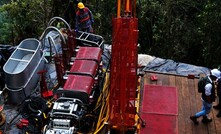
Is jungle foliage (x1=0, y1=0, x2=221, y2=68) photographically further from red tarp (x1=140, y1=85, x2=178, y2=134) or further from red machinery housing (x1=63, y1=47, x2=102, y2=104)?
red machinery housing (x1=63, y1=47, x2=102, y2=104)

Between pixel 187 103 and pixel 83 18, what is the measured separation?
3560 mm

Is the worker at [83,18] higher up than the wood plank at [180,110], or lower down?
higher up

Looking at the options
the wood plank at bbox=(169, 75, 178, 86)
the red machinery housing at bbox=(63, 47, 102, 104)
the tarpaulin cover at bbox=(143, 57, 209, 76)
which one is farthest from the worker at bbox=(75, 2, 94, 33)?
the wood plank at bbox=(169, 75, 178, 86)

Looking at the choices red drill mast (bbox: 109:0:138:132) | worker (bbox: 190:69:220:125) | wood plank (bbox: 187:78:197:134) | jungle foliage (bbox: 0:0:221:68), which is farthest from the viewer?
jungle foliage (bbox: 0:0:221:68)

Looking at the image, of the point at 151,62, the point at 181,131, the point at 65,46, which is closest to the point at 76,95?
the point at 65,46

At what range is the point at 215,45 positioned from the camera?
12281 mm

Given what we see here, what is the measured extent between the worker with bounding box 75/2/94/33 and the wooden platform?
2074mm

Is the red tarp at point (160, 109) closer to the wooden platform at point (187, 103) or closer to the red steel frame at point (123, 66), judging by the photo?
the wooden platform at point (187, 103)

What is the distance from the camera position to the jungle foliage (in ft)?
41.9

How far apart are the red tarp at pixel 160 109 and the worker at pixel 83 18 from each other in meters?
2.41

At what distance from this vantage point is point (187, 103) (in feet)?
30.0

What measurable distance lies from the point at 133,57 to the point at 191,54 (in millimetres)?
7467

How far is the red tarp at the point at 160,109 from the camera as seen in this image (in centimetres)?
834

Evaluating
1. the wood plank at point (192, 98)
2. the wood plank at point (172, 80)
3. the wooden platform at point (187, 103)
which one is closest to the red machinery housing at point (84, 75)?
the wooden platform at point (187, 103)
